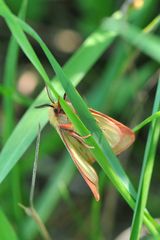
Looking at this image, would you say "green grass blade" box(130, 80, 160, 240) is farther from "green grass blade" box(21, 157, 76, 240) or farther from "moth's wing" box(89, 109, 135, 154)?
"green grass blade" box(21, 157, 76, 240)

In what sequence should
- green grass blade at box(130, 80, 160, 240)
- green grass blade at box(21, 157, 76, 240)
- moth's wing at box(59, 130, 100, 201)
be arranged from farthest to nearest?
green grass blade at box(21, 157, 76, 240)
moth's wing at box(59, 130, 100, 201)
green grass blade at box(130, 80, 160, 240)

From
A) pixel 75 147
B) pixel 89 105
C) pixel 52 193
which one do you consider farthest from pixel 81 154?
pixel 89 105

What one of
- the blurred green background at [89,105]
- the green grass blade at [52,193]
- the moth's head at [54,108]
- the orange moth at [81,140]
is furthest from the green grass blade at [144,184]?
the green grass blade at [52,193]

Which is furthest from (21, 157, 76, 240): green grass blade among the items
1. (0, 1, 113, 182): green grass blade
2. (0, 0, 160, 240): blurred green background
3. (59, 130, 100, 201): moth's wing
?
(59, 130, 100, 201): moth's wing

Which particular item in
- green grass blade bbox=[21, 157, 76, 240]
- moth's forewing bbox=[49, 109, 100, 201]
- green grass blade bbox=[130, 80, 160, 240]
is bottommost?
green grass blade bbox=[130, 80, 160, 240]

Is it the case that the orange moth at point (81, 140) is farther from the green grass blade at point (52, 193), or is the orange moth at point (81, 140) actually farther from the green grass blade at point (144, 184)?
the green grass blade at point (52, 193)
